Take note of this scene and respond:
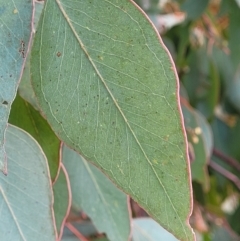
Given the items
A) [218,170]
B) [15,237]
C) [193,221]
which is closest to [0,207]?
[15,237]

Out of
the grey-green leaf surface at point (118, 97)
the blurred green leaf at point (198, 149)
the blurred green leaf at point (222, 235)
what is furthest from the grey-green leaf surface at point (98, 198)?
the blurred green leaf at point (222, 235)

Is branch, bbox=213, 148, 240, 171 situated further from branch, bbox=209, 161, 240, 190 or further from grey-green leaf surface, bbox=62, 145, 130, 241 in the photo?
grey-green leaf surface, bbox=62, 145, 130, 241

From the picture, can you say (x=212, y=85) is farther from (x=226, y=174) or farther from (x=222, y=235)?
(x=222, y=235)

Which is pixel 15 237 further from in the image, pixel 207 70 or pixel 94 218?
pixel 207 70

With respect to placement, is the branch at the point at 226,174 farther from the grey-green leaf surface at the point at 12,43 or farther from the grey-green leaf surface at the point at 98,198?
the grey-green leaf surface at the point at 12,43

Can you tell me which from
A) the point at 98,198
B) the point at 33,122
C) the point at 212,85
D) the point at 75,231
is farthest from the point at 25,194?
the point at 212,85

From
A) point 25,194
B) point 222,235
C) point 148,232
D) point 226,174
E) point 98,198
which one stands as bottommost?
point 222,235
